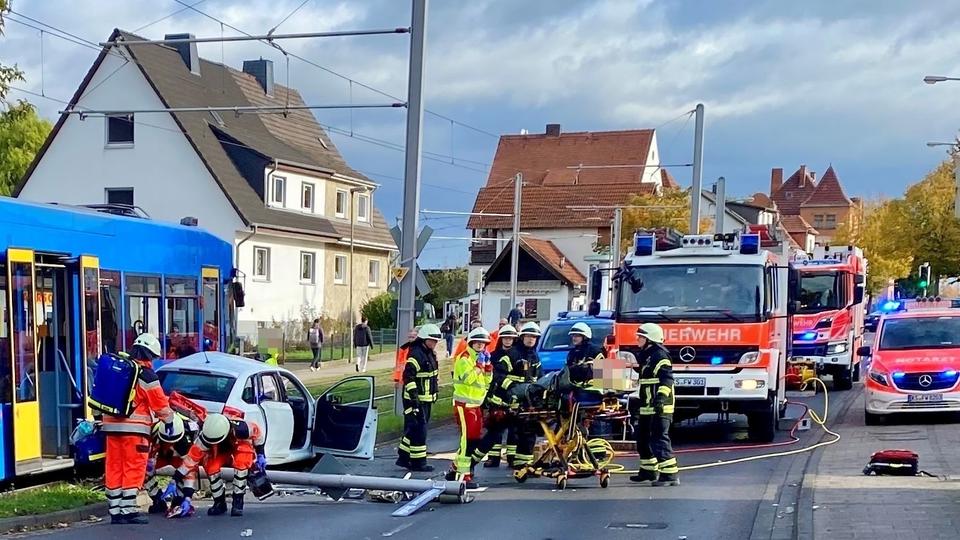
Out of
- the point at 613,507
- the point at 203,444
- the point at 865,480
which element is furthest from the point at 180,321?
the point at 865,480

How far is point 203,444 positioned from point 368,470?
375 centimetres

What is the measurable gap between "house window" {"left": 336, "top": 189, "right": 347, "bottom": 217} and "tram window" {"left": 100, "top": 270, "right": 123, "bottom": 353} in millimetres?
33870

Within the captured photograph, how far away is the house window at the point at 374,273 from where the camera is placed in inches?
1994

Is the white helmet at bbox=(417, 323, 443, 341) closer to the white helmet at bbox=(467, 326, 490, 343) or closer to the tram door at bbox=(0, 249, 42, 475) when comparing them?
the white helmet at bbox=(467, 326, 490, 343)

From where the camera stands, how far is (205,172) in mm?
42062

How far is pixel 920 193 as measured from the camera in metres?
53.1

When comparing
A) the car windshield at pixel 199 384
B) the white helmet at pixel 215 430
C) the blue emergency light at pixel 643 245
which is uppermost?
the blue emergency light at pixel 643 245

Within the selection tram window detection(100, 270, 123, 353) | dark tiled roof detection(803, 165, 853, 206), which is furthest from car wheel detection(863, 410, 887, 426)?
dark tiled roof detection(803, 165, 853, 206)

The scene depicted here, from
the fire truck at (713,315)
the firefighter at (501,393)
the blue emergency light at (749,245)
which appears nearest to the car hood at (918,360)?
the fire truck at (713,315)

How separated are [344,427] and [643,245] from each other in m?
5.65

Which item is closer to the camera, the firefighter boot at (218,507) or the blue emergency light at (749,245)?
the firefighter boot at (218,507)

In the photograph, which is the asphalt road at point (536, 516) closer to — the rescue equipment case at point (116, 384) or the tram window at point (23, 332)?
the rescue equipment case at point (116, 384)

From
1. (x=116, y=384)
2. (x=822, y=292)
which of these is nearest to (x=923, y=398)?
(x=822, y=292)

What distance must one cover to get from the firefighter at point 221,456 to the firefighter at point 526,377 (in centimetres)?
350
